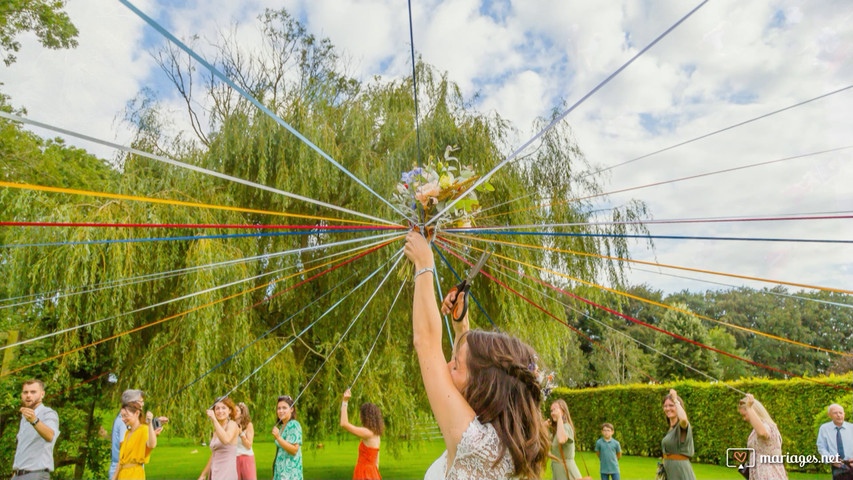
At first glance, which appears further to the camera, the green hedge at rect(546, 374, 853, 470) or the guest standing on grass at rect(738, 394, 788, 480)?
the green hedge at rect(546, 374, 853, 470)

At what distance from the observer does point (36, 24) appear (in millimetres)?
10336

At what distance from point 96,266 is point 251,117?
3.48 metres

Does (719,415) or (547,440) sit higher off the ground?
(547,440)

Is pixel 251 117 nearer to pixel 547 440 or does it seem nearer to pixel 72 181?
pixel 72 181

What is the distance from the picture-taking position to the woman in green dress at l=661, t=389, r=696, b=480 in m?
6.03

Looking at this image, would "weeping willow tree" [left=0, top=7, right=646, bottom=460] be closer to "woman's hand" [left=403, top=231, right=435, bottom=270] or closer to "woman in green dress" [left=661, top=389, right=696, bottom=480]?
"woman in green dress" [left=661, top=389, right=696, bottom=480]

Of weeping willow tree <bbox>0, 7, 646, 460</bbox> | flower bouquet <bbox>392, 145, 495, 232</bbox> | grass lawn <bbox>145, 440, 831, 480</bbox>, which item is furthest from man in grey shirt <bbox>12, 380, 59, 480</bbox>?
grass lawn <bbox>145, 440, 831, 480</bbox>

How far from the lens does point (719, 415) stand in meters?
13.7

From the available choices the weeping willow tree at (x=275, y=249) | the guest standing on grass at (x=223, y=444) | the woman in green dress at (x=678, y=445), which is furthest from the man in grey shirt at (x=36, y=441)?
the woman in green dress at (x=678, y=445)

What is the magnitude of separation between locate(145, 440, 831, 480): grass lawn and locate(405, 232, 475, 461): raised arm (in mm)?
8556

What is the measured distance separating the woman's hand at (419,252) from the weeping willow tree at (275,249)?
4.84 metres

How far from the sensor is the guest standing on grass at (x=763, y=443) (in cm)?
551

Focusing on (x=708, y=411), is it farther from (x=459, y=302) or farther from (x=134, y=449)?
(x=459, y=302)

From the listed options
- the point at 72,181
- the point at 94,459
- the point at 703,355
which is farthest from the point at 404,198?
the point at 703,355
